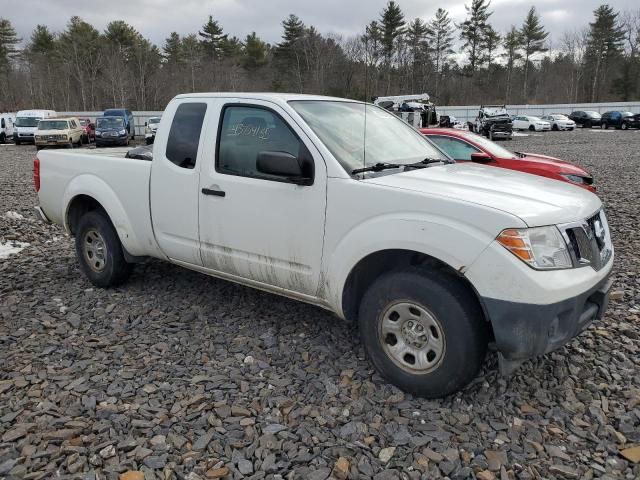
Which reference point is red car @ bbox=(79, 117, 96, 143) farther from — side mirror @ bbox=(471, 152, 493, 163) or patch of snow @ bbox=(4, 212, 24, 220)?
side mirror @ bbox=(471, 152, 493, 163)

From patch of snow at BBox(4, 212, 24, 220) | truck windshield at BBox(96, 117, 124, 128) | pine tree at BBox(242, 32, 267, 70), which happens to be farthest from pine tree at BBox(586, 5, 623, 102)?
patch of snow at BBox(4, 212, 24, 220)

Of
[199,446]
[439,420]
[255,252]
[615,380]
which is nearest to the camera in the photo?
[199,446]

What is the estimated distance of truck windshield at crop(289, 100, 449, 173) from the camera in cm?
355

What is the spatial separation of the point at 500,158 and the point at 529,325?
6.08 m

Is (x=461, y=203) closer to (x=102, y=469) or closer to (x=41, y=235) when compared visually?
(x=102, y=469)

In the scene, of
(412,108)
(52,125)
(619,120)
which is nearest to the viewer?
(52,125)

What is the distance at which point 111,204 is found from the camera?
4758 mm

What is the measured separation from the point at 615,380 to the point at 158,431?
2909 mm

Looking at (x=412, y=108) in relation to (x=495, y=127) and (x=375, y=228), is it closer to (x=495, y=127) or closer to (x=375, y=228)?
(x=495, y=127)

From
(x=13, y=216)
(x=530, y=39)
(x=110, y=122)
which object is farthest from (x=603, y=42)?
(x=13, y=216)

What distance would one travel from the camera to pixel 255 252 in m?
3.76

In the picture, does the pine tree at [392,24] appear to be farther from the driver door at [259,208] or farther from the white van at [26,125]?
the driver door at [259,208]

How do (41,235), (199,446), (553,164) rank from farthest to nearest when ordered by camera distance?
(553,164)
(41,235)
(199,446)

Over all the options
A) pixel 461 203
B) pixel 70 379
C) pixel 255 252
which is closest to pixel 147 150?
pixel 255 252
